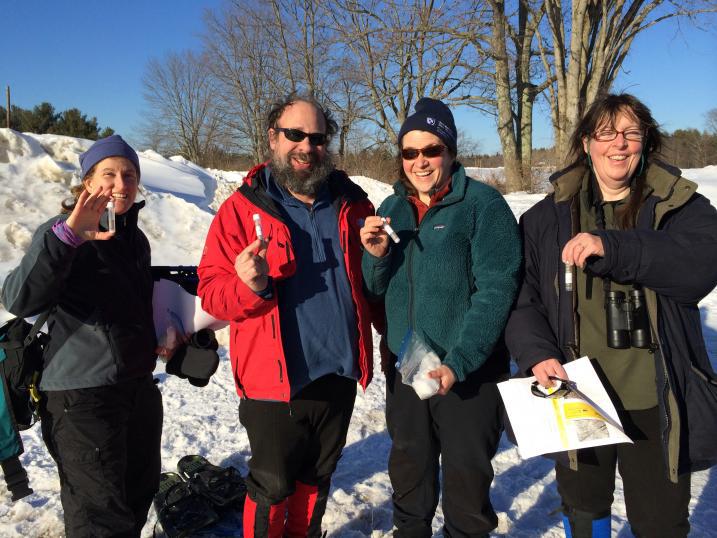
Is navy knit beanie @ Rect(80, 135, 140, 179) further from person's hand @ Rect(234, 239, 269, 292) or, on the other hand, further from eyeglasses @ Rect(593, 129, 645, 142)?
eyeglasses @ Rect(593, 129, 645, 142)

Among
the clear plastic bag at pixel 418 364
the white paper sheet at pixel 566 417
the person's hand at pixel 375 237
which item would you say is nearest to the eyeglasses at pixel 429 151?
the person's hand at pixel 375 237

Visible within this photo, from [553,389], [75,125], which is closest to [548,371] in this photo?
[553,389]

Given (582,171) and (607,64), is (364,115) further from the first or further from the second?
(582,171)

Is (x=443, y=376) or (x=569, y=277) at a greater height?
(x=569, y=277)

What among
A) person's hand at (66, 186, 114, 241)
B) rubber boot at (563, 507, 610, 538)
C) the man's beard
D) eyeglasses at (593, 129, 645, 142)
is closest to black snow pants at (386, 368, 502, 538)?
rubber boot at (563, 507, 610, 538)

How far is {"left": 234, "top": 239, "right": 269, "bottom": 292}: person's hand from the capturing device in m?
1.99

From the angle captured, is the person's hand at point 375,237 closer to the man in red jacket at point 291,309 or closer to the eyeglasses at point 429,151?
the man in red jacket at point 291,309

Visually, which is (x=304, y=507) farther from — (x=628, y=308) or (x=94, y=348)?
(x=628, y=308)

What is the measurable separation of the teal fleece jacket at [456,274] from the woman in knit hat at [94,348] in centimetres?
110

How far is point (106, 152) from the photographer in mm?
2357

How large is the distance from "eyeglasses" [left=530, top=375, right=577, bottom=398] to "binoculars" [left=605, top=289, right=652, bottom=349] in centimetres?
23

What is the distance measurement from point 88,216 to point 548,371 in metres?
1.84

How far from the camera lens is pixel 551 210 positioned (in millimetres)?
2174

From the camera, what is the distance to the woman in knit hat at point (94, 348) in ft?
6.69
